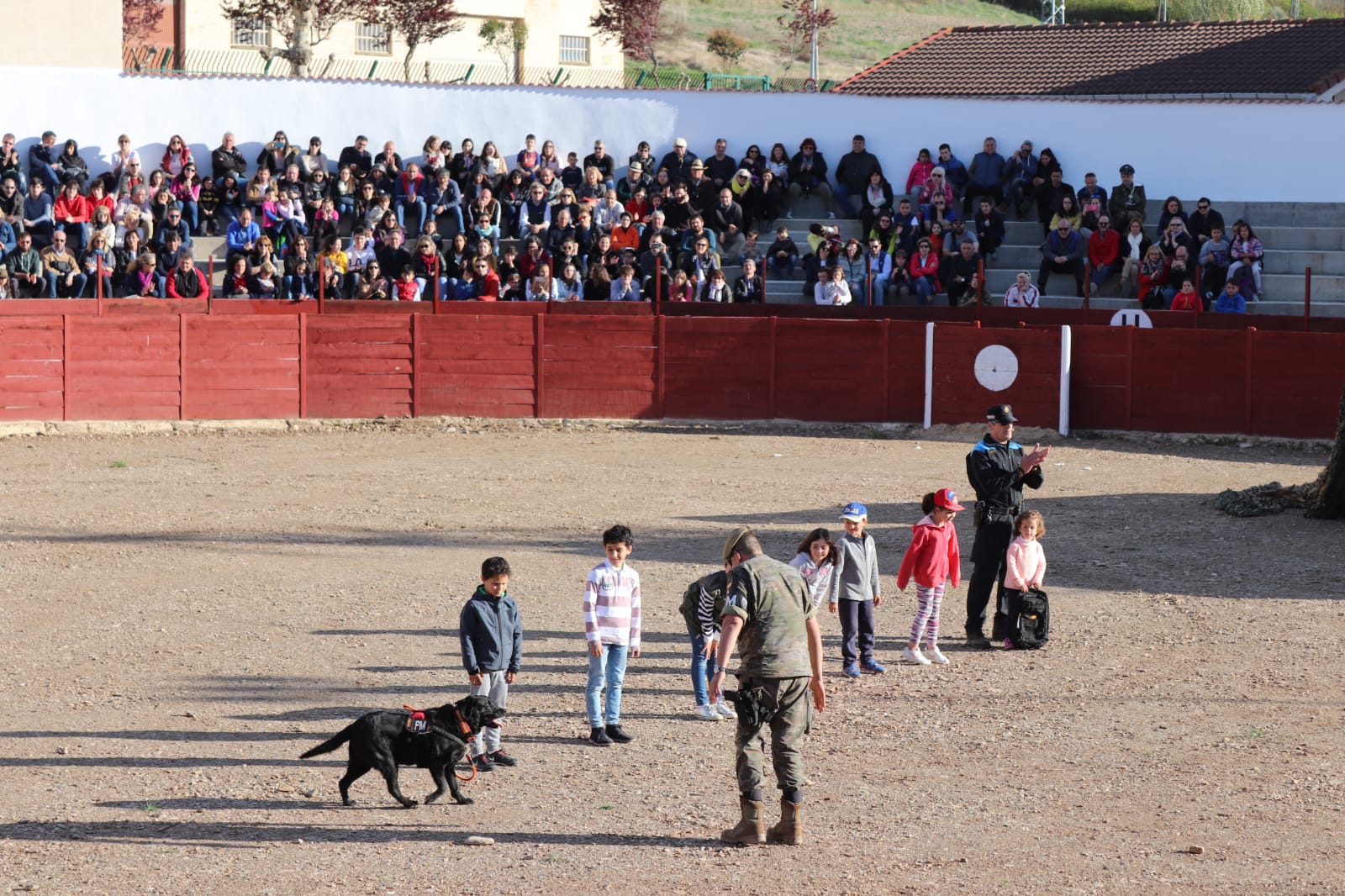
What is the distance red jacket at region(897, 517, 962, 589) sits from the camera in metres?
11.3

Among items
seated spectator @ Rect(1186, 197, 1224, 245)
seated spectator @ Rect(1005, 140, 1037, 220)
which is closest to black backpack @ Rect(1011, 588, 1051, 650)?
seated spectator @ Rect(1186, 197, 1224, 245)

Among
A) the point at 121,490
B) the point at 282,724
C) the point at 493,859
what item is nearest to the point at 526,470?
the point at 121,490

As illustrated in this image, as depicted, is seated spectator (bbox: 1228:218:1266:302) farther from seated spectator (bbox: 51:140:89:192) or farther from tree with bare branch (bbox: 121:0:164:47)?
tree with bare branch (bbox: 121:0:164:47)

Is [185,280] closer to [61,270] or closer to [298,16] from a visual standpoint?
[61,270]

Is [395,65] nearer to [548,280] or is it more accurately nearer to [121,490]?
[548,280]

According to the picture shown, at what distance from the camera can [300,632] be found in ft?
39.7

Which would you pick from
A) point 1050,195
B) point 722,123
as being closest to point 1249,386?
point 1050,195

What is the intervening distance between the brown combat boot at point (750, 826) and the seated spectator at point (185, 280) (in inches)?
716

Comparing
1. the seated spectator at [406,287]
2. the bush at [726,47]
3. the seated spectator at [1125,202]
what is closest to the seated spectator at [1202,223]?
the seated spectator at [1125,202]

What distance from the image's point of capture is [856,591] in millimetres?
10977

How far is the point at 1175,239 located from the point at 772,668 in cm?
1837

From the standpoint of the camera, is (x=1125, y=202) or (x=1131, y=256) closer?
(x=1131, y=256)

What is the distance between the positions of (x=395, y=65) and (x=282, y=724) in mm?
42425

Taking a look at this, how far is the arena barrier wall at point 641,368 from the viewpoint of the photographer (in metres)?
22.9
